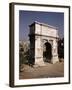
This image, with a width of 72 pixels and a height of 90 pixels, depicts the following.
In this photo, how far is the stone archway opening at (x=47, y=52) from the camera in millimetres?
2109

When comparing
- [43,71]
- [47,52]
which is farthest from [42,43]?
[43,71]

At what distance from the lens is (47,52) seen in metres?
2.12

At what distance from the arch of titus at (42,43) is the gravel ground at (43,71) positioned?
44mm

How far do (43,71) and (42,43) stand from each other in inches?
9.5

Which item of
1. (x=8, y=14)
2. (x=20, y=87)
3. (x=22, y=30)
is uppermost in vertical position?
(x=8, y=14)

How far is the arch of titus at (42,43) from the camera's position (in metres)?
2.07

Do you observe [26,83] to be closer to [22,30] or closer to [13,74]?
[13,74]

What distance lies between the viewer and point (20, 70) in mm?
2033

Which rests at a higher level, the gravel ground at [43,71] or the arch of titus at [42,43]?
the arch of titus at [42,43]

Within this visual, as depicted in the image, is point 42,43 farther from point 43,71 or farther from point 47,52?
point 43,71

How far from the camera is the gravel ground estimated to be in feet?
6.71
